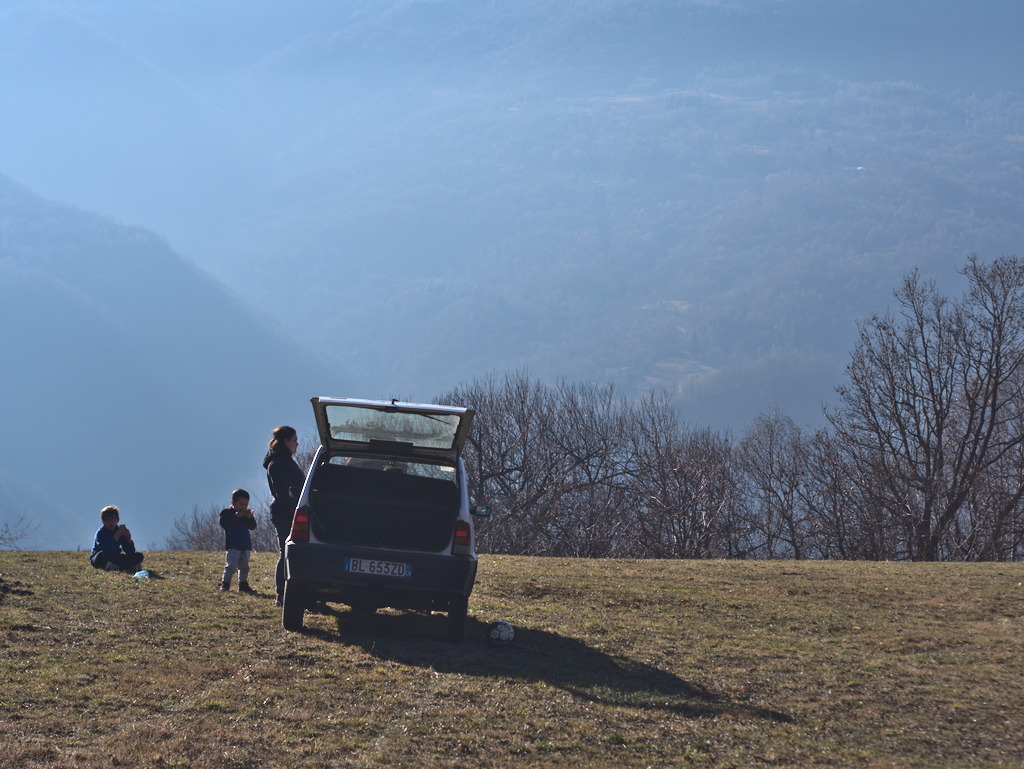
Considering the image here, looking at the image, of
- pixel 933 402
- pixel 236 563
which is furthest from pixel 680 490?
pixel 236 563

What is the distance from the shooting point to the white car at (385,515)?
389 inches

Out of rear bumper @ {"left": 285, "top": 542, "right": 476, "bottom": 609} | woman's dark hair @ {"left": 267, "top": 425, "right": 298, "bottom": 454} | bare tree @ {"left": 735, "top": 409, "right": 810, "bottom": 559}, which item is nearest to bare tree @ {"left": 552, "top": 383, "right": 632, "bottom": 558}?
bare tree @ {"left": 735, "top": 409, "right": 810, "bottom": 559}

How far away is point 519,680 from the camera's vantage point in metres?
8.54

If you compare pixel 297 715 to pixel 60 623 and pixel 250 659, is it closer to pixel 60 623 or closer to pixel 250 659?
pixel 250 659

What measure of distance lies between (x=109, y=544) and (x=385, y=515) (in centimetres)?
677

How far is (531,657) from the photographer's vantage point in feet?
31.6

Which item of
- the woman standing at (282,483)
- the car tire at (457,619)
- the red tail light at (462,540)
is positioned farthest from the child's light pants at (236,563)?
the red tail light at (462,540)

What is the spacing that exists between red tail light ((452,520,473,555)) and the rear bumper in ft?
0.28

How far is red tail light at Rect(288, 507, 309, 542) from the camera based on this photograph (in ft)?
32.8

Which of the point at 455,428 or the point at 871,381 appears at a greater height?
the point at 871,381

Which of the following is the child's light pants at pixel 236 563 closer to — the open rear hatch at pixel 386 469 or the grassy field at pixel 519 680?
the grassy field at pixel 519 680

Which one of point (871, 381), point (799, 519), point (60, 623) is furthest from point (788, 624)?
point (799, 519)

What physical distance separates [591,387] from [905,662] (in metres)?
68.9

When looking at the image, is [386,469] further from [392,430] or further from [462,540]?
[462,540]
